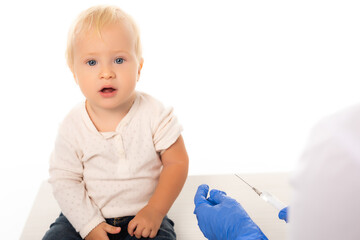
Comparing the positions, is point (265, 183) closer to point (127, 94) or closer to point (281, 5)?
point (127, 94)

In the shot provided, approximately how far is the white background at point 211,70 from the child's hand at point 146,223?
1193 millimetres

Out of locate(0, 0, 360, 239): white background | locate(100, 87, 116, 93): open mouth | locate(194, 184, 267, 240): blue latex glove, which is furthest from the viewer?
locate(0, 0, 360, 239): white background

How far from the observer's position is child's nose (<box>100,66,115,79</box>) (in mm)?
1121

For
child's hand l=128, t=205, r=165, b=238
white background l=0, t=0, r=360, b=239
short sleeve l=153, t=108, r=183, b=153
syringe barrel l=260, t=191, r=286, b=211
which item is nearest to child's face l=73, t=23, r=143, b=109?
short sleeve l=153, t=108, r=183, b=153

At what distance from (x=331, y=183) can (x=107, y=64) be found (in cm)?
76

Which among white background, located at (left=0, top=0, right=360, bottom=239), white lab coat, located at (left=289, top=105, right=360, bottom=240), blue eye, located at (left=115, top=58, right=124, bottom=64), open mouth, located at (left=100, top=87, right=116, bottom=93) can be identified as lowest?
white background, located at (left=0, top=0, right=360, bottom=239)

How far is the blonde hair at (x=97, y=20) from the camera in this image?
3.70ft

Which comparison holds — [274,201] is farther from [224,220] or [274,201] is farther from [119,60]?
[119,60]

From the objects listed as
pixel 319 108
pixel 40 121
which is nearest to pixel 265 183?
pixel 319 108

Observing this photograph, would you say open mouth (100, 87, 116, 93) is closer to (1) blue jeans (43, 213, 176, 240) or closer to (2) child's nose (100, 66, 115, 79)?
(2) child's nose (100, 66, 115, 79)

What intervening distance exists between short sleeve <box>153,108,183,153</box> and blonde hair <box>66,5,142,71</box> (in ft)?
0.60

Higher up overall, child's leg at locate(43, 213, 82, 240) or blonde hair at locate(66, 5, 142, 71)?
blonde hair at locate(66, 5, 142, 71)

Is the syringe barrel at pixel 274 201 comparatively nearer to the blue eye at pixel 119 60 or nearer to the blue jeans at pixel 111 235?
the blue jeans at pixel 111 235

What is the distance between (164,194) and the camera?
3.98 feet
